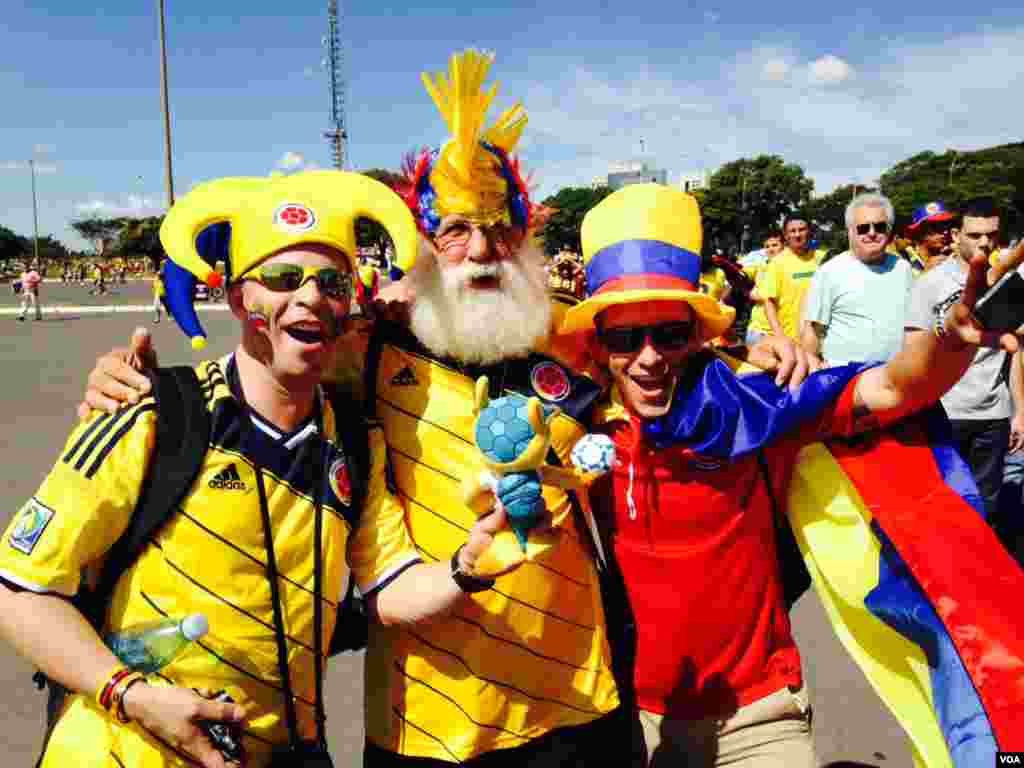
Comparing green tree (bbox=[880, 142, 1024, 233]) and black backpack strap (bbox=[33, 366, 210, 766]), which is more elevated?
green tree (bbox=[880, 142, 1024, 233])

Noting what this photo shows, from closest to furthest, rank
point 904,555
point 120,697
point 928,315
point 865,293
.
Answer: point 120,697 → point 904,555 → point 928,315 → point 865,293

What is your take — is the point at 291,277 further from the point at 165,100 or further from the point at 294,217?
the point at 165,100

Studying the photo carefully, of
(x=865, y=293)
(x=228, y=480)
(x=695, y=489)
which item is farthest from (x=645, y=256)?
(x=865, y=293)

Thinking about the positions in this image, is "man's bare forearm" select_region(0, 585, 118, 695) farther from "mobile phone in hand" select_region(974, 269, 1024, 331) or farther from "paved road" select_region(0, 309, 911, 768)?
"mobile phone in hand" select_region(974, 269, 1024, 331)

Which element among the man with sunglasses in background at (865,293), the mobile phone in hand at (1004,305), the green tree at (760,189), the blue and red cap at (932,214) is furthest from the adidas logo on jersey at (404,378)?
the green tree at (760,189)

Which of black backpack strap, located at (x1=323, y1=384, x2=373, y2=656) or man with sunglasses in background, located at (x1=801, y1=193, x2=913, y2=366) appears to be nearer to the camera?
black backpack strap, located at (x1=323, y1=384, x2=373, y2=656)

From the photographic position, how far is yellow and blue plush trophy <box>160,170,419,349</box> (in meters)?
1.78

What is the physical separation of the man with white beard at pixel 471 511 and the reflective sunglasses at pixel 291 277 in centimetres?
37

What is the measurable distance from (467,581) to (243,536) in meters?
0.49

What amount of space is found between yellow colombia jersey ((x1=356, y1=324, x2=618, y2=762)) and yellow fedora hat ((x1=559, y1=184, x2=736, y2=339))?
0.49 m

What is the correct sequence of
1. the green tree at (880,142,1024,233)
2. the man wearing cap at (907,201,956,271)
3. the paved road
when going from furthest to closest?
the green tree at (880,142,1024,233)
the man wearing cap at (907,201,956,271)
the paved road

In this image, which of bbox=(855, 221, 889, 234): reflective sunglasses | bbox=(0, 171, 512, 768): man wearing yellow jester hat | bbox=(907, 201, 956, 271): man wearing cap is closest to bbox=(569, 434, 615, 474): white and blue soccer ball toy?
bbox=(0, 171, 512, 768): man wearing yellow jester hat

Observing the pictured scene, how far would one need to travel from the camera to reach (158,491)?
1.65 m

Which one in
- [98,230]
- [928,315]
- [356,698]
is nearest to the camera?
[356,698]
